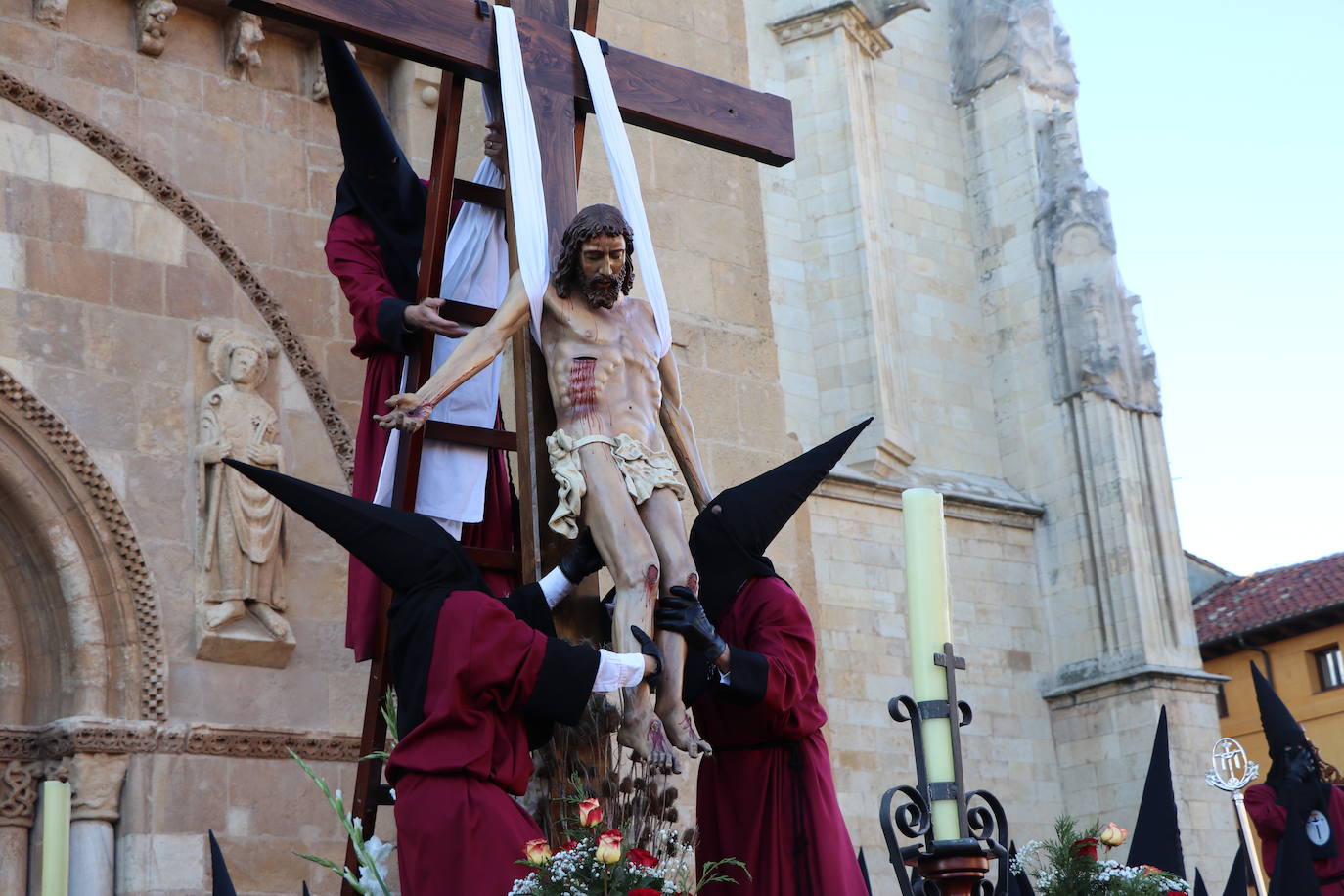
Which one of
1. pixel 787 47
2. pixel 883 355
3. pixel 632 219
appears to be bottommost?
pixel 632 219

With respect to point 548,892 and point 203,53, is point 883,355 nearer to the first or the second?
point 203,53

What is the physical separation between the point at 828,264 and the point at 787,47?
8.94ft

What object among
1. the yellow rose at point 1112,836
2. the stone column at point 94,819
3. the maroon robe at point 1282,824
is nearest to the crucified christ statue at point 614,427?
the yellow rose at point 1112,836

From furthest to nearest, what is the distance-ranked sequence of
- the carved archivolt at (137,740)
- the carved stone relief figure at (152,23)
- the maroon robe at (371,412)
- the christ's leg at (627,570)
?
the carved stone relief figure at (152,23) < the carved archivolt at (137,740) < the maroon robe at (371,412) < the christ's leg at (627,570)

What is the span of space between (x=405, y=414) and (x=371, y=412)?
1390 millimetres

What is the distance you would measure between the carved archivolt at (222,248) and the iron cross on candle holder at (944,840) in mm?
4038

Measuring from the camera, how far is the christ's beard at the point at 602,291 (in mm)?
5043

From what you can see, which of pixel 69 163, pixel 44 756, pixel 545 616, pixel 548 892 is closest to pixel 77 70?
pixel 69 163

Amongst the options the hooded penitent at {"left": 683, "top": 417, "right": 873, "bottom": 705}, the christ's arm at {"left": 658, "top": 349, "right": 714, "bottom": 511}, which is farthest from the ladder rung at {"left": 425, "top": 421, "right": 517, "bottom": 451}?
the hooded penitent at {"left": 683, "top": 417, "right": 873, "bottom": 705}

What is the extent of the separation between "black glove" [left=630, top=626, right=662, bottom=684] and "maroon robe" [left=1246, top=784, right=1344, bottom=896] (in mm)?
4813

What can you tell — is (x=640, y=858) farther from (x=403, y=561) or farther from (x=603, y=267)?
(x=603, y=267)

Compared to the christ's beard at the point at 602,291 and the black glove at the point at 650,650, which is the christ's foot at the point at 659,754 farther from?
the christ's beard at the point at 602,291

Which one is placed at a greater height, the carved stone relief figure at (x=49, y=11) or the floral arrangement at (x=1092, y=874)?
the carved stone relief figure at (x=49, y=11)

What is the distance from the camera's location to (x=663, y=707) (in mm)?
4617
